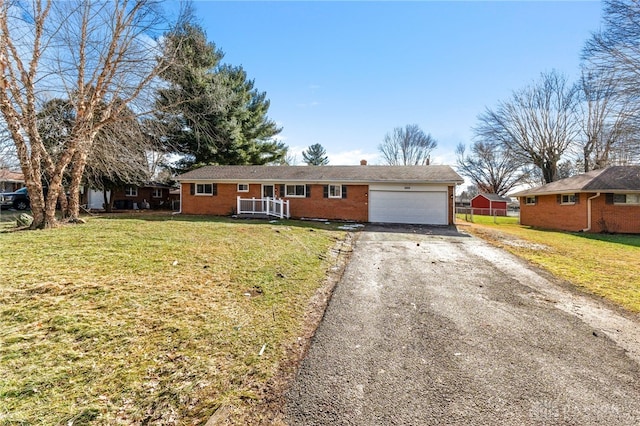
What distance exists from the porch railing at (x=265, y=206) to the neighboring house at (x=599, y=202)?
16034mm

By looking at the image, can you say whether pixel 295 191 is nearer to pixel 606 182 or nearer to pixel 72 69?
pixel 72 69

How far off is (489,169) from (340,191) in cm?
3640

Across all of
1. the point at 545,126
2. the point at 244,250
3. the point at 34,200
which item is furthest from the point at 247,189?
the point at 545,126

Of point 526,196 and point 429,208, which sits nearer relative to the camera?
point 429,208

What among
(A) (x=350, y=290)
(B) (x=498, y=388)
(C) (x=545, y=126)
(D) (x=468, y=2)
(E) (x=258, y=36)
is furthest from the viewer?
(C) (x=545, y=126)

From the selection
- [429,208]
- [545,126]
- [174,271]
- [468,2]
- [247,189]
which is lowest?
[174,271]

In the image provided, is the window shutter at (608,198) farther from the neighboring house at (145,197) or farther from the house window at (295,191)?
the neighboring house at (145,197)

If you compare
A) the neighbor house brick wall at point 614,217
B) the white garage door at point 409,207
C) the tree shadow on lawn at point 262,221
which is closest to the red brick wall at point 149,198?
the tree shadow on lawn at point 262,221

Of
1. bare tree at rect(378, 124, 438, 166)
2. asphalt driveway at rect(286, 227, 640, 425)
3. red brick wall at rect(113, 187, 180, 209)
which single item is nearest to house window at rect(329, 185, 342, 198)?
asphalt driveway at rect(286, 227, 640, 425)

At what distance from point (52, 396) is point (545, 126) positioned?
38.1 meters

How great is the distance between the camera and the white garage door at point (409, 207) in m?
15.7

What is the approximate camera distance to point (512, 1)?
8875mm

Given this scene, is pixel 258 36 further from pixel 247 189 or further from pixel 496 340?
pixel 496 340

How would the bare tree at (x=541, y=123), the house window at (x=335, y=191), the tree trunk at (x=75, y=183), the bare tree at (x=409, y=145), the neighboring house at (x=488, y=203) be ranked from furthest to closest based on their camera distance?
the bare tree at (x=409, y=145) → the neighboring house at (x=488, y=203) → the bare tree at (x=541, y=123) → the house window at (x=335, y=191) → the tree trunk at (x=75, y=183)
